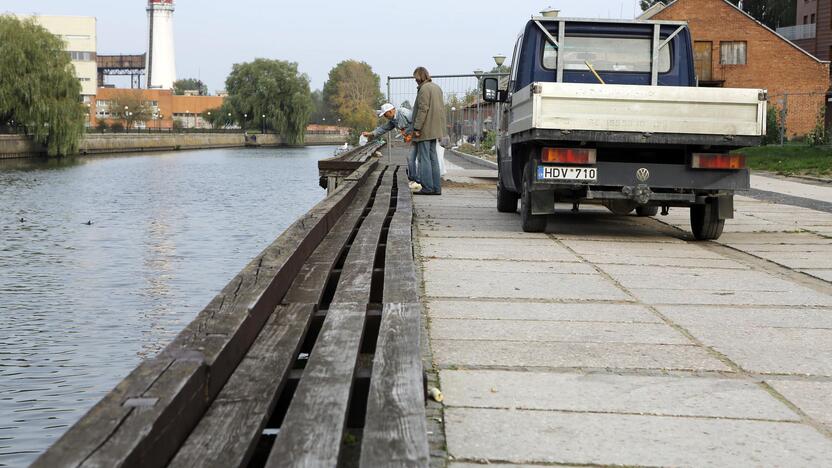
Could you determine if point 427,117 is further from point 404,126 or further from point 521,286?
point 521,286

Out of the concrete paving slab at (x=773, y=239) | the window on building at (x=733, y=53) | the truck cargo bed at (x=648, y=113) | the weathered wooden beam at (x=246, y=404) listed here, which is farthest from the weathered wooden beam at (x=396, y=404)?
the window on building at (x=733, y=53)

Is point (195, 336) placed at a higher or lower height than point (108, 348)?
higher

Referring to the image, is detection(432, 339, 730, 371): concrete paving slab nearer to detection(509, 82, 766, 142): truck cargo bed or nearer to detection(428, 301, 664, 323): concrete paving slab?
detection(428, 301, 664, 323): concrete paving slab

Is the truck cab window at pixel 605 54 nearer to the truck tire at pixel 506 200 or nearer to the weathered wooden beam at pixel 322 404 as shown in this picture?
the truck tire at pixel 506 200

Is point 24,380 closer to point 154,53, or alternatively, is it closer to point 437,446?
point 437,446

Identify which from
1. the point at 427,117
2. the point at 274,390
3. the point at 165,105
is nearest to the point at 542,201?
the point at 427,117

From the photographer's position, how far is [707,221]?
10.2m

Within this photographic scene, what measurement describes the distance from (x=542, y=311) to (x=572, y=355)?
1173 mm

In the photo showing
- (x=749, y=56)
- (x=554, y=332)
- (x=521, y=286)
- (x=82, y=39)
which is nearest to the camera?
(x=554, y=332)

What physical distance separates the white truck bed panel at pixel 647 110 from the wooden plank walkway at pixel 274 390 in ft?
13.4

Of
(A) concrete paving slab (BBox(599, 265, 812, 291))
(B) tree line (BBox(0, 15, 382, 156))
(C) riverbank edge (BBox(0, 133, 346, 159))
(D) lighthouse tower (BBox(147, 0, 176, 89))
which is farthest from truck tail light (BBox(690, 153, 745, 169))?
(D) lighthouse tower (BBox(147, 0, 176, 89))

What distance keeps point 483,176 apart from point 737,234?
12.4 meters

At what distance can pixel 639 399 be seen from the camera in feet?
13.1

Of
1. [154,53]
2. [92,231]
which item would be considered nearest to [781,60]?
[92,231]
